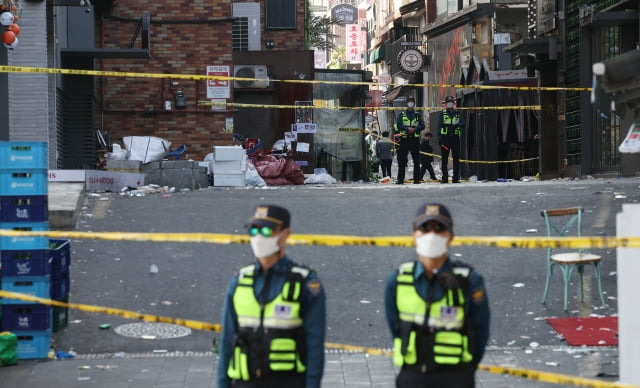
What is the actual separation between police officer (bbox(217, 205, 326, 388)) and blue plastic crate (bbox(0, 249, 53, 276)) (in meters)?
4.93

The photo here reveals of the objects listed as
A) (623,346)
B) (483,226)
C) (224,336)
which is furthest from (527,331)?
(224,336)

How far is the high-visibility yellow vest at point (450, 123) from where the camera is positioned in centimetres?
2403

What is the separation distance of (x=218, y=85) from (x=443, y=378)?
24.0m

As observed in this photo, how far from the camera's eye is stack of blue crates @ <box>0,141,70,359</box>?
381 inches

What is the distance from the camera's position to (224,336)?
5293mm

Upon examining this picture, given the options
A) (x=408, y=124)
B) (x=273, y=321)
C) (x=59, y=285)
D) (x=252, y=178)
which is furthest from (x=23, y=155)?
(x=252, y=178)

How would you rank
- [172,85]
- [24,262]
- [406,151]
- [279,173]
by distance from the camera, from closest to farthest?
1. [24,262]
2. [406,151]
3. [279,173]
4. [172,85]

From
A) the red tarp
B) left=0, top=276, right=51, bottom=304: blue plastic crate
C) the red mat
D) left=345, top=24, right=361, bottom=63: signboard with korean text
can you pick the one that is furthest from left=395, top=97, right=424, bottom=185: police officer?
left=345, top=24, right=361, bottom=63: signboard with korean text

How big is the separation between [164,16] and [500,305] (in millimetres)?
20054

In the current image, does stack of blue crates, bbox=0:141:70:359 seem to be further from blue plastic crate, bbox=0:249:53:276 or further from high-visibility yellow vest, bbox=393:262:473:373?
high-visibility yellow vest, bbox=393:262:473:373

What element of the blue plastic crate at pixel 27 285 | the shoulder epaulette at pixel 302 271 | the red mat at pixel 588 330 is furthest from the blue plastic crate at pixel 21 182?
the shoulder epaulette at pixel 302 271

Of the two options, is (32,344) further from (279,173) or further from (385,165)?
(385,165)

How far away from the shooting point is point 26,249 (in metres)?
9.79

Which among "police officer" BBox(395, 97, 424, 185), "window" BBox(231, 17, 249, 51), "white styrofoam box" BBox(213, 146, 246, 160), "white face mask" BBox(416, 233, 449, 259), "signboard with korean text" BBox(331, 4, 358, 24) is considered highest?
"signboard with korean text" BBox(331, 4, 358, 24)
